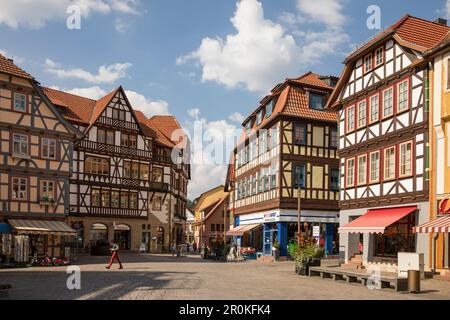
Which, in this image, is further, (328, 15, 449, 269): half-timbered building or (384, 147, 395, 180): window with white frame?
(384, 147, 395, 180): window with white frame

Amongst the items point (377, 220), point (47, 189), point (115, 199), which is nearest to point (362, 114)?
point (377, 220)

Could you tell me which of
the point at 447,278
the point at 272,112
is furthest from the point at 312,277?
the point at 272,112

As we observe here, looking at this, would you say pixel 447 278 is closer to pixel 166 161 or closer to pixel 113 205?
pixel 113 205

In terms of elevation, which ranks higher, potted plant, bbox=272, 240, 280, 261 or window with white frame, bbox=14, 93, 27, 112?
window with white frame, bbox=14, 93, 27, 112

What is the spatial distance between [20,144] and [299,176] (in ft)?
63.9

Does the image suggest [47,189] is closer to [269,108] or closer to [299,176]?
[299,176]

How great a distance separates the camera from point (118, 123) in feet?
178

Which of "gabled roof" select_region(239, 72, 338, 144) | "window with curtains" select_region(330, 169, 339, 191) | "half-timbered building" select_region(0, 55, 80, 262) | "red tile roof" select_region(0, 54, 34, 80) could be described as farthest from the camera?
"window with curtains" select_region(330, 169, 339, 191)

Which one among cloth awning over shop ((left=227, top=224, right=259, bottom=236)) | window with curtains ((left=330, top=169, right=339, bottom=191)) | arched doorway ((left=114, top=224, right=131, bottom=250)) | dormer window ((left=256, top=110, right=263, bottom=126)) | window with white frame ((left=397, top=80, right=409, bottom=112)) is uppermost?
dormer window ((left=256, top=110, right=263, bottom=126))

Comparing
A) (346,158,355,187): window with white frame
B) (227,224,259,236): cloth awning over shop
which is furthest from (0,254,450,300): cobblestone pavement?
(227,224,259,236): cloth awning over shop

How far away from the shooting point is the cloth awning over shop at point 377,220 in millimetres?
23828

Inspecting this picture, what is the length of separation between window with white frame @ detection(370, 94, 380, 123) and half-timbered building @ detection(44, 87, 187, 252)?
31.2 meters

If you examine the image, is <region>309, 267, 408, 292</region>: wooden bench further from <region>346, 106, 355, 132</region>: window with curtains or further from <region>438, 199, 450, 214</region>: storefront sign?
<region>346, 106, 355, 132</region>: window with curtains

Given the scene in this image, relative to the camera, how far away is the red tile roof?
34562mm
